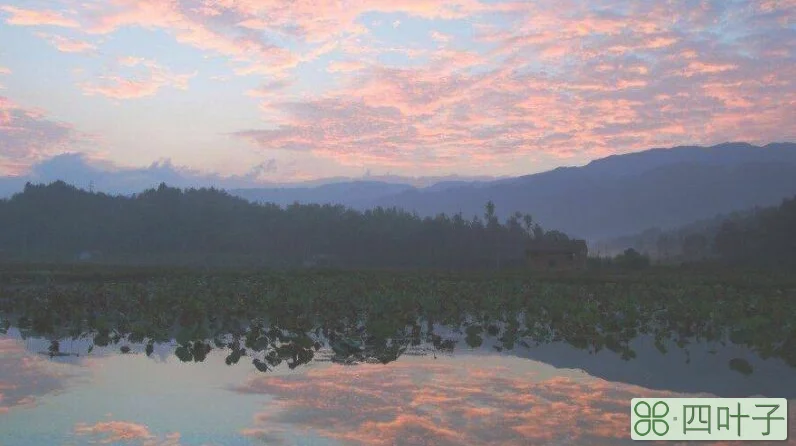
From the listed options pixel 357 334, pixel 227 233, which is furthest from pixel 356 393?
pixel 227 233

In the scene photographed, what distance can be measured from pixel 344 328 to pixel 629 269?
49150 mm

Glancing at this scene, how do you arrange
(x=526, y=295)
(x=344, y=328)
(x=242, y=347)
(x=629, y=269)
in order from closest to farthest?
(x=242, y=347), (x=344, y=328), (x=526, y=295), (x=629, y=269)

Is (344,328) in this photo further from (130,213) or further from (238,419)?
(130,213)

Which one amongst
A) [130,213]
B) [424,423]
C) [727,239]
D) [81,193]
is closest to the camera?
[424,423]

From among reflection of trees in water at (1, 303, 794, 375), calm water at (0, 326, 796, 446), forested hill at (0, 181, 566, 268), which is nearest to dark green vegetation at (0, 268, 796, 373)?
reflection of trees in water at (1, 303, 794, 375)

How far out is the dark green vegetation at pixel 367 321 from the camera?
1497cm

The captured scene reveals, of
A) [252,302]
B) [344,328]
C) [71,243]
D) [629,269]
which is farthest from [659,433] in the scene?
[71,243]

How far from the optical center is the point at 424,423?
29.3ft

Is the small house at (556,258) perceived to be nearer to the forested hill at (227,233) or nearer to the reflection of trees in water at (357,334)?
the forested hill at (227,233)

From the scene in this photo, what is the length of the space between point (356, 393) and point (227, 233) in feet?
368

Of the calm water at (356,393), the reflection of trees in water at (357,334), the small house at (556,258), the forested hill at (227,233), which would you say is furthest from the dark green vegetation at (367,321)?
the forested hill at (227,233)

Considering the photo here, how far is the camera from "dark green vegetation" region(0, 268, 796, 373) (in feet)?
49.1

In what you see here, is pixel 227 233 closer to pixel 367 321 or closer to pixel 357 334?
pixel 367 321

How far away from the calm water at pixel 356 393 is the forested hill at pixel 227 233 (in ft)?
235
